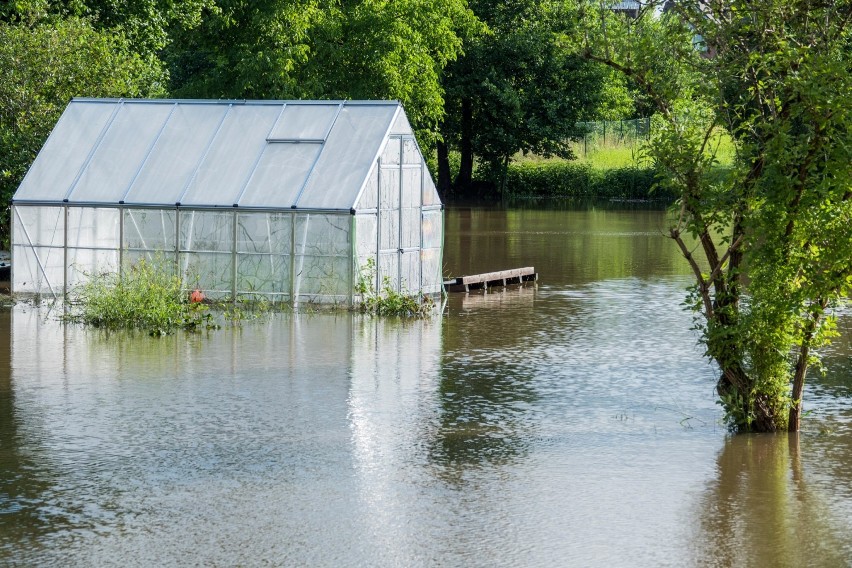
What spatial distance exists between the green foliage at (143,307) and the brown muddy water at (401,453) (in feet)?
1.77

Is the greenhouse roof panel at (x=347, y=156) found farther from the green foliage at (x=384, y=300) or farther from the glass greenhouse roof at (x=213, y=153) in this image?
the green foliage at (x=384, y=300)

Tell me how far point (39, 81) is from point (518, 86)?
3591 centimetres

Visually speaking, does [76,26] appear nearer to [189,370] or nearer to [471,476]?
[189,370]

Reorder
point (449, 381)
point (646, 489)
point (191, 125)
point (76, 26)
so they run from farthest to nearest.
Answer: point (76, 26), point (191, 125), point (449, 381), point (646, 489)

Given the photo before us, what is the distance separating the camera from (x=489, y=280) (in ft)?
79.2

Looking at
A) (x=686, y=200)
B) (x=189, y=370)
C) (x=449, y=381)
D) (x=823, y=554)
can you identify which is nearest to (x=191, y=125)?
(x=189, y=370)

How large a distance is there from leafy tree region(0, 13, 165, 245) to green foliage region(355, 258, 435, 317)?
8.97m

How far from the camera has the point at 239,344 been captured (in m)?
16.9

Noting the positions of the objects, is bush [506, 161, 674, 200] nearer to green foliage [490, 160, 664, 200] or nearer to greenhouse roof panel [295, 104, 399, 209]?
green foliage [490, 160, 664, 200]

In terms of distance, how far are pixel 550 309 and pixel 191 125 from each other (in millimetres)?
7252

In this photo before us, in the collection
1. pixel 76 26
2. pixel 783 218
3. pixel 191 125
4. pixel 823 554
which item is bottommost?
pixel 823 554

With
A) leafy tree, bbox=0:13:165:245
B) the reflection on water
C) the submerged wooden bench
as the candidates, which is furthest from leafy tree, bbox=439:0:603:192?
the reflection on water

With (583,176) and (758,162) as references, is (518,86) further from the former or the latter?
(758,162)

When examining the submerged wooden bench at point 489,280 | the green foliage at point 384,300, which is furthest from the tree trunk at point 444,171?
the green foliage at point 384,300
